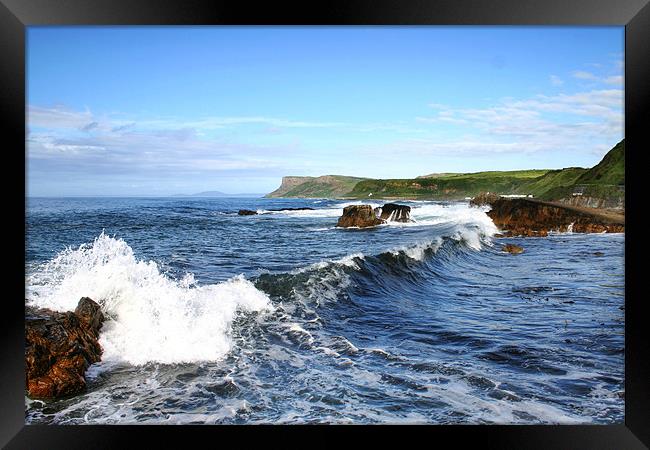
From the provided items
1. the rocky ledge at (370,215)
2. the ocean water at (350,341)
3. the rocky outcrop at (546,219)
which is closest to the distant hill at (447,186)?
the rocky ledge at (370,215)

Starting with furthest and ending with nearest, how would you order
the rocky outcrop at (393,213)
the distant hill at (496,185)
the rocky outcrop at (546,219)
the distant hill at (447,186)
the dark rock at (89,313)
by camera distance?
the rocky outcrop at (393,213) → the distant hill at (447,186) → the rocky outcrop at (546,219) → the distant hill at (496,185) → the dark rock at (89,313)

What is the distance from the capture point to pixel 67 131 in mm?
12977

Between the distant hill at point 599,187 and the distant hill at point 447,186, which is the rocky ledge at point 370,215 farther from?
the distant hill at point 599,187

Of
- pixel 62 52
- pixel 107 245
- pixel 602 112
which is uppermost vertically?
pixel 62 52

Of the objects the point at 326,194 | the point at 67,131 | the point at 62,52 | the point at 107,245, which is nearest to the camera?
the point at 107,245

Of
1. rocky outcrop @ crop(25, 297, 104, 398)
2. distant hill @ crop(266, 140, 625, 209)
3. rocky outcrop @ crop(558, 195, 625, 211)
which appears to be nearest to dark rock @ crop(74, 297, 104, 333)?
rocky outcrop @ crop(25, 297, 104, 398)

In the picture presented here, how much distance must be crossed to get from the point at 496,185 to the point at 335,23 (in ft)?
38.1

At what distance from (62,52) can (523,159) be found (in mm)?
9740

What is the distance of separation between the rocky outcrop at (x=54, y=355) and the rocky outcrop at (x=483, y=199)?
11.4 m

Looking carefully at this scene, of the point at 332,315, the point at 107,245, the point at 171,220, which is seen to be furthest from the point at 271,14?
the point at 171,220

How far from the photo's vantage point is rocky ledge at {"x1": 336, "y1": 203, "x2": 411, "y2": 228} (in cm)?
1366

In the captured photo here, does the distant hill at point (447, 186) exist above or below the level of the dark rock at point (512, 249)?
above

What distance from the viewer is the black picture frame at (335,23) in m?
2.61
